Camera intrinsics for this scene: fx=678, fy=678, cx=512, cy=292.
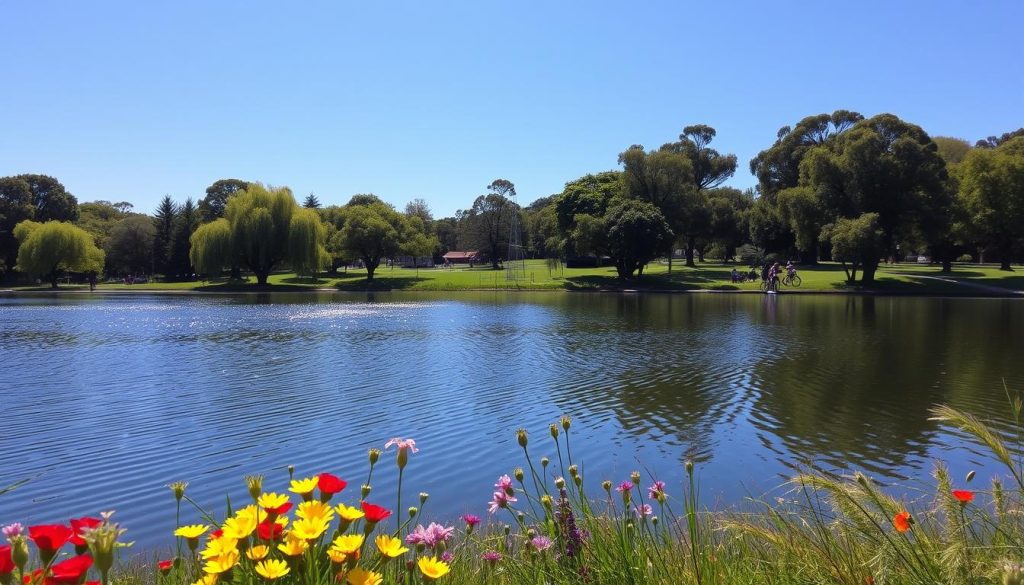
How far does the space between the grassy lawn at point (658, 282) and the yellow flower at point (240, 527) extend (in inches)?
1883

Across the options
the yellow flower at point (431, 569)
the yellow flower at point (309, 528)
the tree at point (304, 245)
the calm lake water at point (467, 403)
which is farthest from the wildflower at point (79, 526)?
the tree at point (304, 245)

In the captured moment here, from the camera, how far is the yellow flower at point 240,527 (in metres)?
2.05

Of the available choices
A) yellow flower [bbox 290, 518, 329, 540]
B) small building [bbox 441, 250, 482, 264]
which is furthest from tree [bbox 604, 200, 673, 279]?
small building [bbox 441, 250, 482, 264]

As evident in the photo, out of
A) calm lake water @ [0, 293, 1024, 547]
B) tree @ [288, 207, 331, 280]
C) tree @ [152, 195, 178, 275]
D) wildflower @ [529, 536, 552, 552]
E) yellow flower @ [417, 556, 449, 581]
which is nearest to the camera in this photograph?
yellow flower @ [417, 556, 449, 581]

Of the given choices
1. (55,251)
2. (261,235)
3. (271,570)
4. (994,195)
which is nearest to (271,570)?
(271,570)

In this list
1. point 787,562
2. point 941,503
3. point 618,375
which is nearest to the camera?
point 941,503

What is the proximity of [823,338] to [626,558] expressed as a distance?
21.5 metres

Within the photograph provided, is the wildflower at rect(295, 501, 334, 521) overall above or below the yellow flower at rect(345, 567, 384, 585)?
above

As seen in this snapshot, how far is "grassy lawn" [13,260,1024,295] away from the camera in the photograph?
151 feet

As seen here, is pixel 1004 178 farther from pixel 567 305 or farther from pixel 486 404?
pixel 486 404

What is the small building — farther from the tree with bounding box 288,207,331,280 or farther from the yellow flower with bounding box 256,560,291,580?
the yellow flower with bounding box 256,560,291,580

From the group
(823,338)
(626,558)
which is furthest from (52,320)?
(626,558)

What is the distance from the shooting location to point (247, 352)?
1992 cm

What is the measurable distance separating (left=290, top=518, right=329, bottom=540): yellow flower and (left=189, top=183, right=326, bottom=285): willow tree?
5811cm
